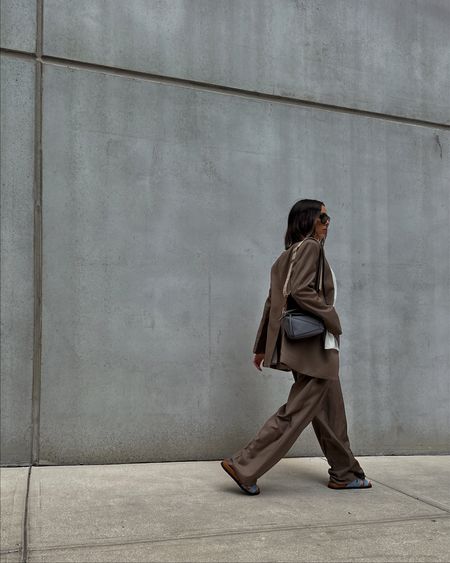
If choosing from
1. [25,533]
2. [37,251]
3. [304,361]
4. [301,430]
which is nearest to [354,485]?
[301,430]

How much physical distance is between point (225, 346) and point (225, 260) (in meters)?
0.63

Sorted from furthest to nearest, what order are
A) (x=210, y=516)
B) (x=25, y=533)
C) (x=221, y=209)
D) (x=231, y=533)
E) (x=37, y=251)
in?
(x=221, y=209)
(x=37, y=251)
(x=210, y=516)
(x=231, y=533)
(x=25, y=533)

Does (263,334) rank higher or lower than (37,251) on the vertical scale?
lower

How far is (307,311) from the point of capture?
3.86m

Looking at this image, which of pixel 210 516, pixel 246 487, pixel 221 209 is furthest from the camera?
pixel 221 209

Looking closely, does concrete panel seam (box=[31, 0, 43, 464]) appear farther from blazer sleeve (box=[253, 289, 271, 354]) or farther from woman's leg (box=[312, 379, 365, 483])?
woman's leg (box=[312, 379, 365, 483])

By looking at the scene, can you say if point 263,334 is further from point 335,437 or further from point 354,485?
point 354,485

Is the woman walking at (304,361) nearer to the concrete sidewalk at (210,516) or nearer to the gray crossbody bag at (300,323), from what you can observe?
the gray crossbody bag at (300,323)

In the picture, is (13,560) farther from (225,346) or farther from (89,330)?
(225,346)

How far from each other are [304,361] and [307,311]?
0.29 meters

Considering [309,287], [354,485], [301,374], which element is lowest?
[354,485]

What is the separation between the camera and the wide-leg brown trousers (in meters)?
3.76

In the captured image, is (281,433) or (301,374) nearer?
(281,433)

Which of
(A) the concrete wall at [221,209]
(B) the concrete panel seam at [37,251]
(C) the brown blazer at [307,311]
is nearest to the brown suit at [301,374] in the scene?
(C) the brown blazer at [307,311]
